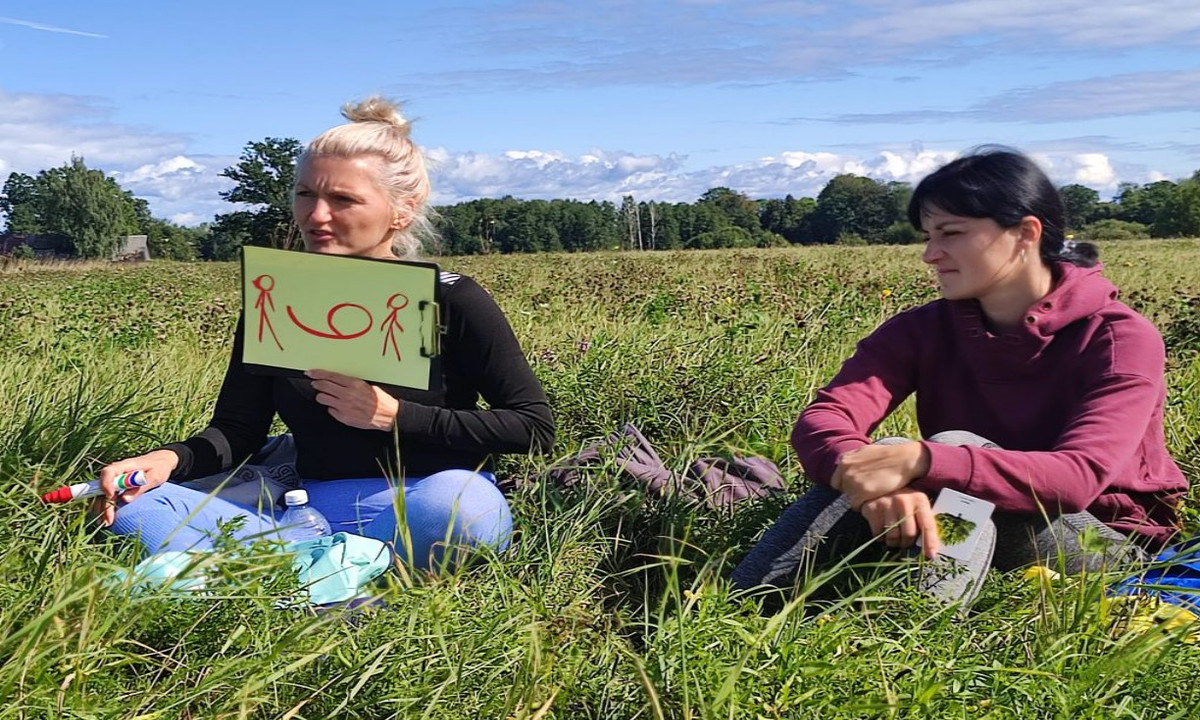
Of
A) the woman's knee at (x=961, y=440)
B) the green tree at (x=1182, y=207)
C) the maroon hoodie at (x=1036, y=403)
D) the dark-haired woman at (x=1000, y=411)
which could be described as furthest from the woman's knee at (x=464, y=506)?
the green tree at (x=1182, y=207)

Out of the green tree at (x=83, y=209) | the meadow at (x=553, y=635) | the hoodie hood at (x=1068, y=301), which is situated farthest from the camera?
the green tree at (x=83, y=209)

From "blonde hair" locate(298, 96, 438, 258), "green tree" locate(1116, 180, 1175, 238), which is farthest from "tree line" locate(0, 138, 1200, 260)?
"blonde hair" locate(298, 96, 438, 258)

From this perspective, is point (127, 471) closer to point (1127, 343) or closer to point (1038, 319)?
point (1038, 319)

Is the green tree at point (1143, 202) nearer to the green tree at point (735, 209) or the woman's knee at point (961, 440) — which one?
the green tree at point (735, 209)

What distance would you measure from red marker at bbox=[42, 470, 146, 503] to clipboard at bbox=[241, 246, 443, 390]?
0.42 meters

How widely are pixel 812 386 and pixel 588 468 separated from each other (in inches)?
49.5

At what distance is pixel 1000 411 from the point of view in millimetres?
2549

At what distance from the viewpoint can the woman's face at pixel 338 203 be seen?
2598 millimetres

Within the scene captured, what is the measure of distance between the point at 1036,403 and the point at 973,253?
388 millimetres

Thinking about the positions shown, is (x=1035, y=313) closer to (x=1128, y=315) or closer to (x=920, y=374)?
(x=1128, y=315)

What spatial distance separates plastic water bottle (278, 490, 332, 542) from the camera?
255cm

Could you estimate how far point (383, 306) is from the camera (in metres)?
Answer: 2.49

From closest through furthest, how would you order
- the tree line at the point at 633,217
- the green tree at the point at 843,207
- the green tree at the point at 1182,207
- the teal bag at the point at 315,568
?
the teal bag at the point at 315,568
the green tree at the point at 1182,207
the tree line at the point at 633,217
the green tree at the point at 843,207

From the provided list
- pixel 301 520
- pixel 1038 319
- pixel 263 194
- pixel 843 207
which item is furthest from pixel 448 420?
pixel 843 207
